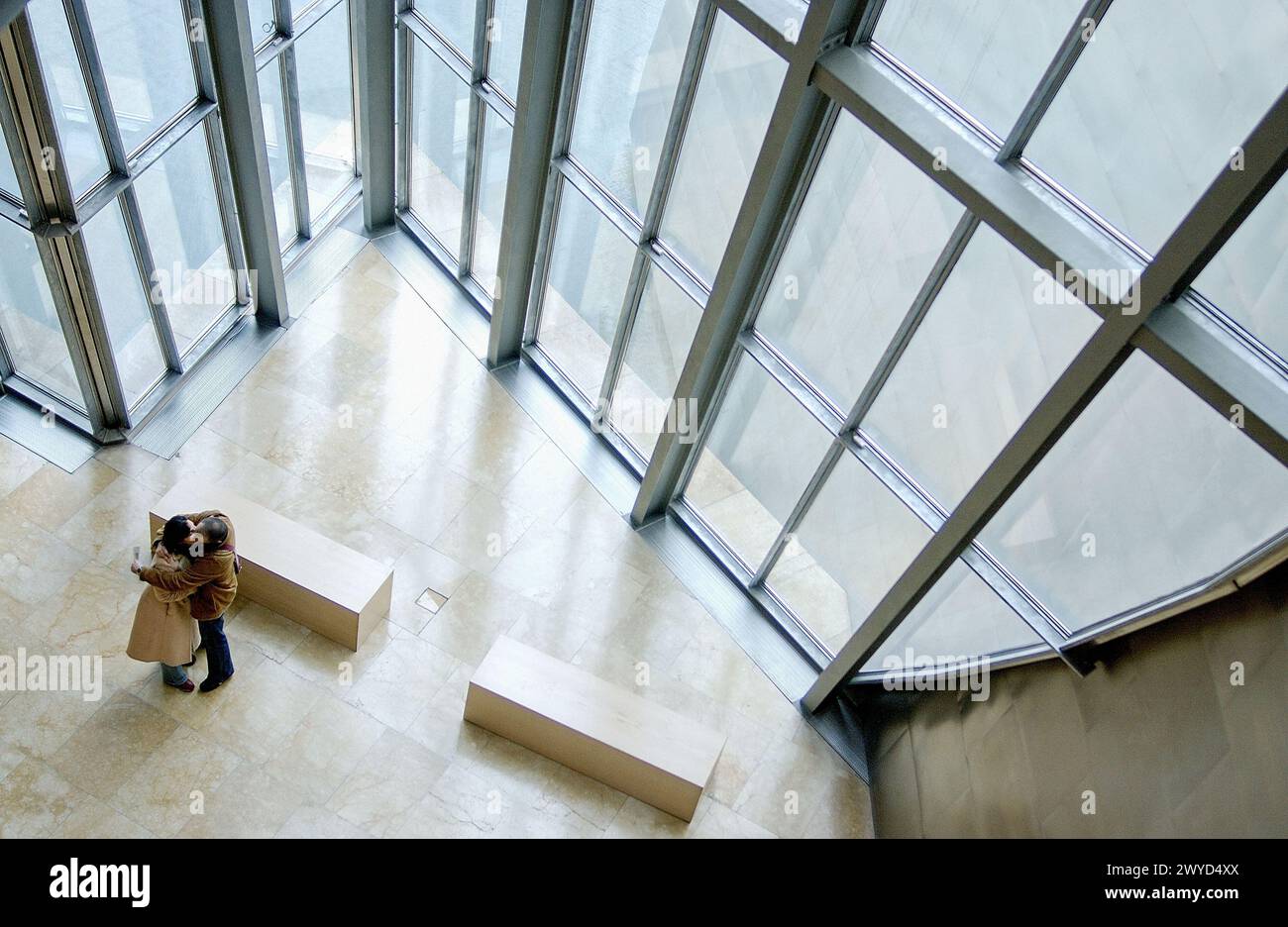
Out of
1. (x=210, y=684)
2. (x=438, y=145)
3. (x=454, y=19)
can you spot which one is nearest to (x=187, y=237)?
(x=438, y=145)

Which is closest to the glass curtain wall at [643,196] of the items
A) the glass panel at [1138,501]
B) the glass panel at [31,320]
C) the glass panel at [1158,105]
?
the glass panel at [1158,105]

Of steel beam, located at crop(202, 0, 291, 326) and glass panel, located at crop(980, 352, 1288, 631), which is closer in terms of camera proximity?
glass panel, located at crop(980, 352, 1288, 631)

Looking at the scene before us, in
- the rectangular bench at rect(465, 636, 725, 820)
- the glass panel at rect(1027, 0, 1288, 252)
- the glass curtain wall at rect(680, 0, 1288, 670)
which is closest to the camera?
the glass panel at rect(1027, 0, 1288, 252)

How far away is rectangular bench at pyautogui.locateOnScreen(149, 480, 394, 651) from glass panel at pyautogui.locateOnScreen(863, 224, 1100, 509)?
4657 millimetres

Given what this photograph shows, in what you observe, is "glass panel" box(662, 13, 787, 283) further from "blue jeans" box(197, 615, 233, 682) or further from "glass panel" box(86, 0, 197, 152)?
"blue jeans" box(197, 615, 233, 682)

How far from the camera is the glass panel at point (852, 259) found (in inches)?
297

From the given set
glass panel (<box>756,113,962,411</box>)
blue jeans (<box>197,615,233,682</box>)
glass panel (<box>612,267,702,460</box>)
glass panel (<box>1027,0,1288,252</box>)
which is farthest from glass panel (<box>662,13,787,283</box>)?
blue jeans (<box>197,615,233,682</box>)

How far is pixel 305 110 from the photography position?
39.8ft

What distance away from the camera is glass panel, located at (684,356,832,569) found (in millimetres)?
9602

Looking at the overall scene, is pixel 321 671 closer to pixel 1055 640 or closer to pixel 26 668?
pixel 26 668

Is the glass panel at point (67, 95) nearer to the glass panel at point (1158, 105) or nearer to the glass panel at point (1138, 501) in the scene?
the glass panel at point (1158, 105)

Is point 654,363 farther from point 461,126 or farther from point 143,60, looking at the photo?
point 143,60

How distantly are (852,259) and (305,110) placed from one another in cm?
698
